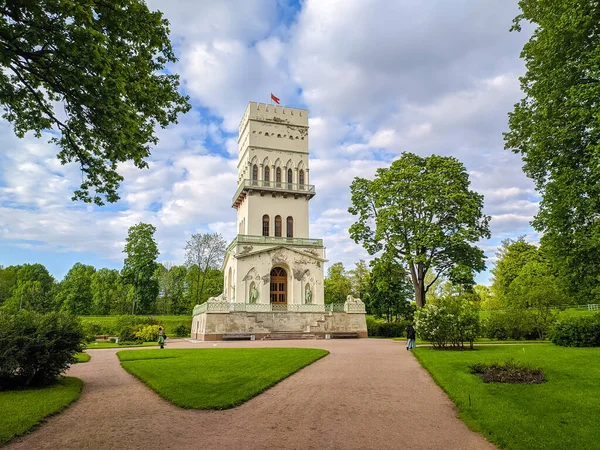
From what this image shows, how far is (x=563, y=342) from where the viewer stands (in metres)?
20.0

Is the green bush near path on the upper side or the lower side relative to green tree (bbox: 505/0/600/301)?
lower

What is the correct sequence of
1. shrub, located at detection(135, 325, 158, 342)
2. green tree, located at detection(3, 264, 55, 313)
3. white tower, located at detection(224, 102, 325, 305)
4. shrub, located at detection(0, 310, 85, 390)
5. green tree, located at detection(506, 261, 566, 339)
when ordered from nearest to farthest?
shrub, located at detection(0, 310, 85, 390)
green tree, located at detection(506, 261, 566, 339)
shrub, located at detection(135, 325, 158, 342)
white tower, located at detection(224, 102, 325, 305)
green tree, located at detection(3, 264, 55, 313)

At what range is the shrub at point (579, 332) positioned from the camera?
62.6ft

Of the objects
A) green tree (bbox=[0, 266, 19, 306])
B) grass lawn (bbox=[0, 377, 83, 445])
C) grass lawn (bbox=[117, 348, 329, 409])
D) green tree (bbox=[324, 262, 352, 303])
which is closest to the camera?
grass lawn (bbox=[0, 377, 83, 445])

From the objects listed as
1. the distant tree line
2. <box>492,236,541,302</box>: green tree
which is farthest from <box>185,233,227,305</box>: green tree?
<box>492,236,541,302</box>: green tree

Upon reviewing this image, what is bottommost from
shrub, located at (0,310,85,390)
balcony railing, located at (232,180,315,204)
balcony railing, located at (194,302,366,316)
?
shrub, located at (0,310,85,390)

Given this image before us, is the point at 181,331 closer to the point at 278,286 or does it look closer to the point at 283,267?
the point at 278,286

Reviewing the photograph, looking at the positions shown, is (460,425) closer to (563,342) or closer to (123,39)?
(123,39)

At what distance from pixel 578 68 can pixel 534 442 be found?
48.7 feet

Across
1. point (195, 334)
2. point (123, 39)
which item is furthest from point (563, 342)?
point (195, 334)

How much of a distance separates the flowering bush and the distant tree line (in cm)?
3382

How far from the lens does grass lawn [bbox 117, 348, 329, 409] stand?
9359 mm

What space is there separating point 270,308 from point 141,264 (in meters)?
27.4

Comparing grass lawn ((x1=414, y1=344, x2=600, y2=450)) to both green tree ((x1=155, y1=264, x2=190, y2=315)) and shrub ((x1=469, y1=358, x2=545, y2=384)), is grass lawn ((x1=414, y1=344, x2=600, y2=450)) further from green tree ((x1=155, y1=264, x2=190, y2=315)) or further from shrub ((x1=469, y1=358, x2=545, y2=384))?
green tree ((x1=155, y1=264, x2=190, y2=315))
